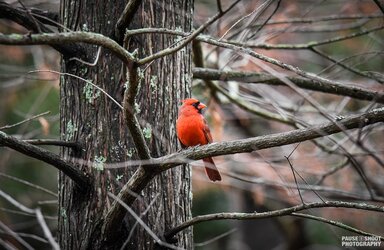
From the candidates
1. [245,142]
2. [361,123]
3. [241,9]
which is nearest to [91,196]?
[245,142]

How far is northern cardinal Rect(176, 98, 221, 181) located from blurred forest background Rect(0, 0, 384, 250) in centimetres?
49

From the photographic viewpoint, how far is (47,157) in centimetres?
303

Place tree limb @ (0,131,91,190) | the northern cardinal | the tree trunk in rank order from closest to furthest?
1. tree limb @ (0,131,91,190)
2. the tree trunk
3. the northern cardinal

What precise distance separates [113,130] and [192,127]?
110 centimetres

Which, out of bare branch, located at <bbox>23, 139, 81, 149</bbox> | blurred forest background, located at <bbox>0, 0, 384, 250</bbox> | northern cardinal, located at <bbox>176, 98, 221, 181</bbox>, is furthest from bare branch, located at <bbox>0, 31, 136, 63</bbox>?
blurred forest background, located at <bbox>0, 0, 384, 250</bbox>

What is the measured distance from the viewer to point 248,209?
10.9 meters

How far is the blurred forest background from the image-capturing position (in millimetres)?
5449

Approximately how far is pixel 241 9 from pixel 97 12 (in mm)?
2413

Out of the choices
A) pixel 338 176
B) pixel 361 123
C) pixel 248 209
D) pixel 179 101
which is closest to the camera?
pixel 361 123

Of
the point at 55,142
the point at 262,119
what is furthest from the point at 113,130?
the point at 262,119

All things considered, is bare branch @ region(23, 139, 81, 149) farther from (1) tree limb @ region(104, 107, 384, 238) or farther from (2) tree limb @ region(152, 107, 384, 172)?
(2) tree limb @ region(152, 107, 384, 172)

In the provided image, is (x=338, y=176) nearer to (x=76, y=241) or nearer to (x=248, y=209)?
(x=248, y=209)

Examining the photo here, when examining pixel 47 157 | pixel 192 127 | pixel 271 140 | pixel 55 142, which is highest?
pixel 192 127

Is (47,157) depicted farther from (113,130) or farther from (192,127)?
(192,127)
